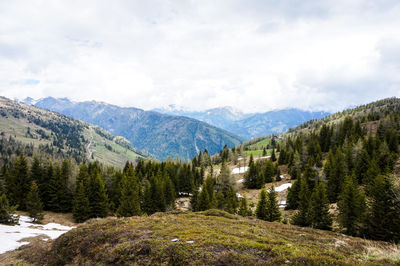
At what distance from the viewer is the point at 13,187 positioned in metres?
46.9

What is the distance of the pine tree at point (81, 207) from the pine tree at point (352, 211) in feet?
167

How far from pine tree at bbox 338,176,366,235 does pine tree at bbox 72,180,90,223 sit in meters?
50.9

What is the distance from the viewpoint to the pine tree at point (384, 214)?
2594 cm

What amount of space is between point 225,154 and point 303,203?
10731 centimetres

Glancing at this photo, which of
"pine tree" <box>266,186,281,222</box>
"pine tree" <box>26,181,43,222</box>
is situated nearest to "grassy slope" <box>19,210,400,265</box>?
"pine tree" <box>266,186,281,222</box>

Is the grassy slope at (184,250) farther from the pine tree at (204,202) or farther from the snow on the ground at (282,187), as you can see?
the snow on the ground at (282,187)

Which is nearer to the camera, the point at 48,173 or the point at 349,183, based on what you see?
the point at 349,183

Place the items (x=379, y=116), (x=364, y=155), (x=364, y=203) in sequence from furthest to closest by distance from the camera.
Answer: (x=379, y=116) < (x=364, y=155) < (x=364, y=203)

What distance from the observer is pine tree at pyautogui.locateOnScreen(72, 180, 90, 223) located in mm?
45094

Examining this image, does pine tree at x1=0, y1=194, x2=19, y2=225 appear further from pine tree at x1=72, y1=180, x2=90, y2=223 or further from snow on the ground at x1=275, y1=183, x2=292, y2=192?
snow on the ground at x1=275, y1=183, x2=292, y2=192

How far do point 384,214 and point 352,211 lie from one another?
177 inches

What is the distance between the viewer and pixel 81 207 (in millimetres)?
45250

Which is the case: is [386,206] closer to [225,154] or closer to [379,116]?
[225,154]

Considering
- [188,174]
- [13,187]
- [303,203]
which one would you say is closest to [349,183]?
[303,203]
